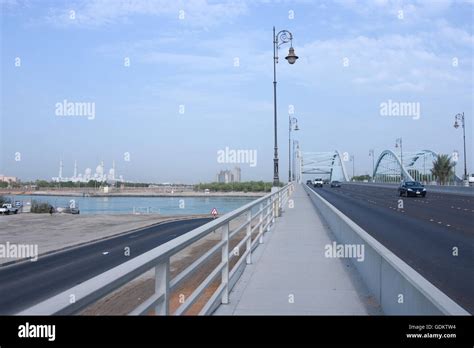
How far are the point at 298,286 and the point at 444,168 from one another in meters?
87.5

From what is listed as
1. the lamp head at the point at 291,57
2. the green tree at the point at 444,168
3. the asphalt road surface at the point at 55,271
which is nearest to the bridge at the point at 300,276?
the asphalt road surface at the point at 55,271

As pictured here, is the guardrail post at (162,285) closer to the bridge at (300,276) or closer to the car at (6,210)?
the bridge at (300,276)

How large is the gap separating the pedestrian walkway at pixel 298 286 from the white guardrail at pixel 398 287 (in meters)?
0.31

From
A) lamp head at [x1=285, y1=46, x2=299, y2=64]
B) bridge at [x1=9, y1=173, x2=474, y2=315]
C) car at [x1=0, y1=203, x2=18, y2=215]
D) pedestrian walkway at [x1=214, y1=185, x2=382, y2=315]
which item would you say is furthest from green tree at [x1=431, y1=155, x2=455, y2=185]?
pedestrian walkway at [x1=214, y1=185, x2=382, y2=315]

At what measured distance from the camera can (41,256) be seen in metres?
23.5

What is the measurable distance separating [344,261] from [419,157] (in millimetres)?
157136

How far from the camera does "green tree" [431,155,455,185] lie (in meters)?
88.3

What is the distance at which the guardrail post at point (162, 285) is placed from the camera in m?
4.23

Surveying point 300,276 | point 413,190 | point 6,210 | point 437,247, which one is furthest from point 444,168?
point 300,276

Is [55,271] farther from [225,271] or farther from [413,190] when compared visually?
[413,190]

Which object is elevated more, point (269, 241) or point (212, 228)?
point (212, 228)

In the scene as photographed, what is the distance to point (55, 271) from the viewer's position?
1838 centimetres
